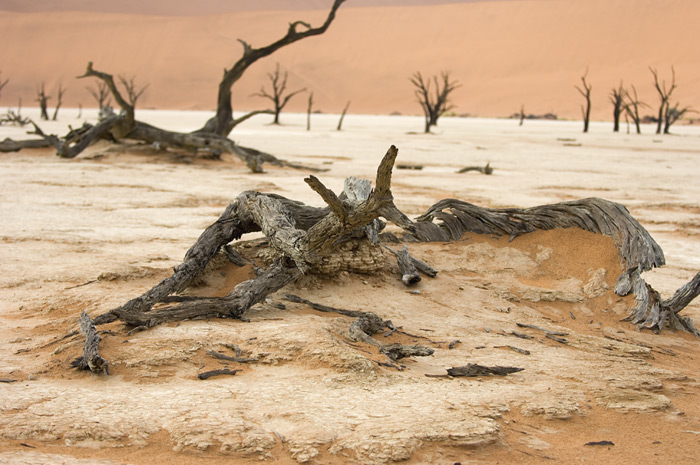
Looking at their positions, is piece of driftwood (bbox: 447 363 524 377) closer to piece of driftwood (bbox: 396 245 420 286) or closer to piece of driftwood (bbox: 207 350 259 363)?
piece of driftwood (bbox: 207 350 259 363)

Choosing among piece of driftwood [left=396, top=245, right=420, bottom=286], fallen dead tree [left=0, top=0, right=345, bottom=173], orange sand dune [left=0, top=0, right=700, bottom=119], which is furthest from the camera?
orange sand dune [left=0, top=0, right=700, bottom=119]

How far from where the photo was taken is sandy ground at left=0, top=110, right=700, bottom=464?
8.16 ft

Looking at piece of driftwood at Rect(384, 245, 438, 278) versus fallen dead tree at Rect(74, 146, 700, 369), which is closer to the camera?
fallen dead tree at Rect(74, 146, 700, 369)

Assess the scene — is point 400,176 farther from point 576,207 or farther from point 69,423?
point 69,423

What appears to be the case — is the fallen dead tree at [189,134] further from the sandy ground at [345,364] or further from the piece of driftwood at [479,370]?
the piece of driftwood at [479,370]

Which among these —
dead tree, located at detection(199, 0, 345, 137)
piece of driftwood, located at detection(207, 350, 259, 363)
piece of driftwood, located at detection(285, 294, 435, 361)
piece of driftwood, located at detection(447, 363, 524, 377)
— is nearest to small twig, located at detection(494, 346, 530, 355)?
piece of driftwood, located at detection(447, 363, 524, 377)

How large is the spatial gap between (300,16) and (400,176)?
3403 inches

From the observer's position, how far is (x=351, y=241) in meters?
4.48

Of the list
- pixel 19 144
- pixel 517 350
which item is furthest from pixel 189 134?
pixel 517 350

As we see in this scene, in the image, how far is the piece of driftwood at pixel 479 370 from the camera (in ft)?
10.3

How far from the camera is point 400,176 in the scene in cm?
1159

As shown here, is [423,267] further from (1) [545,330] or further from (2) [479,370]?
(2) [479,370]

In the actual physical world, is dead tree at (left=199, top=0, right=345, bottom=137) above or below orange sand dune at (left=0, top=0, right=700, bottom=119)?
below

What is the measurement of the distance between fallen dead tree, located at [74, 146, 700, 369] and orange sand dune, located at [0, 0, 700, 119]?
45.3 metres
